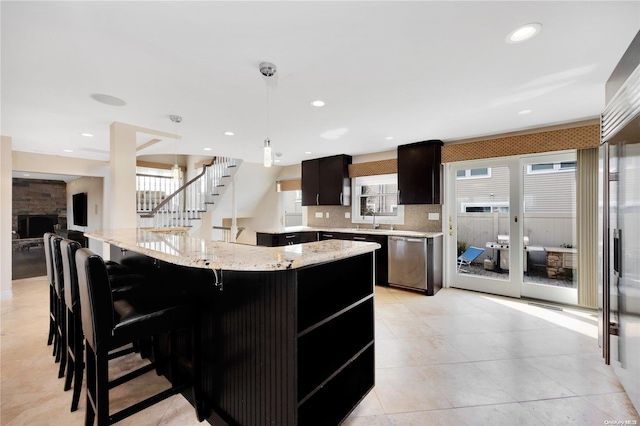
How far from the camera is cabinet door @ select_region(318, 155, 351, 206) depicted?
5352 mm

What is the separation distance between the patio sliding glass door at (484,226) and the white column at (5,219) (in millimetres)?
6653

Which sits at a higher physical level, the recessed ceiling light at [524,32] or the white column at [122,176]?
the recessed ceiling light at [524,32]

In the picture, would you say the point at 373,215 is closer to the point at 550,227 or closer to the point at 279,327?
the point at 550,227

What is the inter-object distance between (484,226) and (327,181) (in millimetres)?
2884

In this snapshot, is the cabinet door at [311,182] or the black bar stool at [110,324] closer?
the black bar stool at [110,324]

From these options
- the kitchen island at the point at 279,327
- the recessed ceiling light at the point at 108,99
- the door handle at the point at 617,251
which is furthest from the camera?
the recessed ceiling light at the point at 108,99

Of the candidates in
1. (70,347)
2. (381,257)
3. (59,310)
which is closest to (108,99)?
(59,310)

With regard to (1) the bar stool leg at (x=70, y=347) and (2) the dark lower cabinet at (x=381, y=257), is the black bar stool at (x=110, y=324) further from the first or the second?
(2) the dark lower cabinet at (x=381, y=257)

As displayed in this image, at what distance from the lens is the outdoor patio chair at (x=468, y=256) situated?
4.25 metres

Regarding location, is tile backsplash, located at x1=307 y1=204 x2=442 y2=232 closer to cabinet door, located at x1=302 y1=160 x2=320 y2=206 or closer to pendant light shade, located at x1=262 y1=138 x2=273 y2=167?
cabinet door, located at x1=302 y1=160 x2=320 y2=206

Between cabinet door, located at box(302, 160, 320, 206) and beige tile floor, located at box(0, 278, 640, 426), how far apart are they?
3.05 metres

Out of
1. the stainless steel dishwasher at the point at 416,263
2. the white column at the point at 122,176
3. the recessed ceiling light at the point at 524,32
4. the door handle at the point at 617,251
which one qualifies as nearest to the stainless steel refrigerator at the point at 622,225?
the door handle at the point at 617,251

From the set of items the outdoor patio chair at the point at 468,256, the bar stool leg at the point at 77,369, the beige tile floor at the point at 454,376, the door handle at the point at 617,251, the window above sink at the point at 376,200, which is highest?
the window above sink at the point at 376,200

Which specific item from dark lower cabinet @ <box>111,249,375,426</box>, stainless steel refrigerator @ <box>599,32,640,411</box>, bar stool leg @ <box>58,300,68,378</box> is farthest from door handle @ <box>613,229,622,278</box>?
bar stool leg @ <box>58,300,68,378</box>
